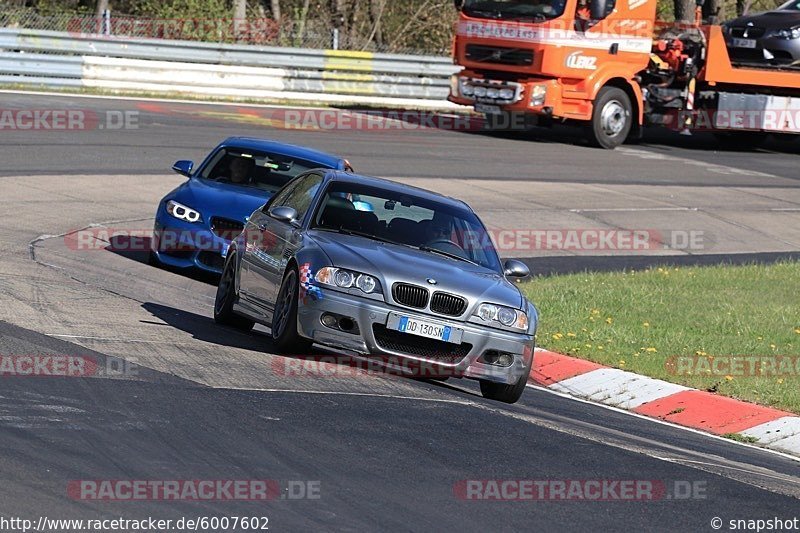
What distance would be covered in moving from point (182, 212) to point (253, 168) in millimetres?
1138

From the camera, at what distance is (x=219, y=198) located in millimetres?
14328

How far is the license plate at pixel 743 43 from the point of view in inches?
1193

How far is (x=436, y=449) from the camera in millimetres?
7734

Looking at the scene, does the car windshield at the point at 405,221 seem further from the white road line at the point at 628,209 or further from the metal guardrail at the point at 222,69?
the metal guardrail at the point at 222,69

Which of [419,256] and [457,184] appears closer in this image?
[419,256]

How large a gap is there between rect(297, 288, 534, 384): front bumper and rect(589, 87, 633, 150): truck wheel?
781 inches

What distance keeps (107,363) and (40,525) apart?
11.4 feet

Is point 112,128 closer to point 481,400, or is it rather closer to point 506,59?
point 506,59

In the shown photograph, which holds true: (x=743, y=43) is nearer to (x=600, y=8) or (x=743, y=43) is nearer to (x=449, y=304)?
(x=600, y=8)

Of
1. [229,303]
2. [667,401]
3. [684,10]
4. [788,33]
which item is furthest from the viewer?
[684,10]

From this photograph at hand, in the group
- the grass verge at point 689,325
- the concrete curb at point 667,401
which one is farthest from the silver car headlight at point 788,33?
the concrete curb at point 667,401

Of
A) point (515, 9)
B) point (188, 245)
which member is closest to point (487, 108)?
A: point (515, 9)

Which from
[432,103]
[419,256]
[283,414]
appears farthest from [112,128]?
[283,414]

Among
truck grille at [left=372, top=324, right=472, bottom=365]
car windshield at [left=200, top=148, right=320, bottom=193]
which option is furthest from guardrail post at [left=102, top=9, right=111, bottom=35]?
truck grille at [left=372, top=324, right=472, bottom=365]
